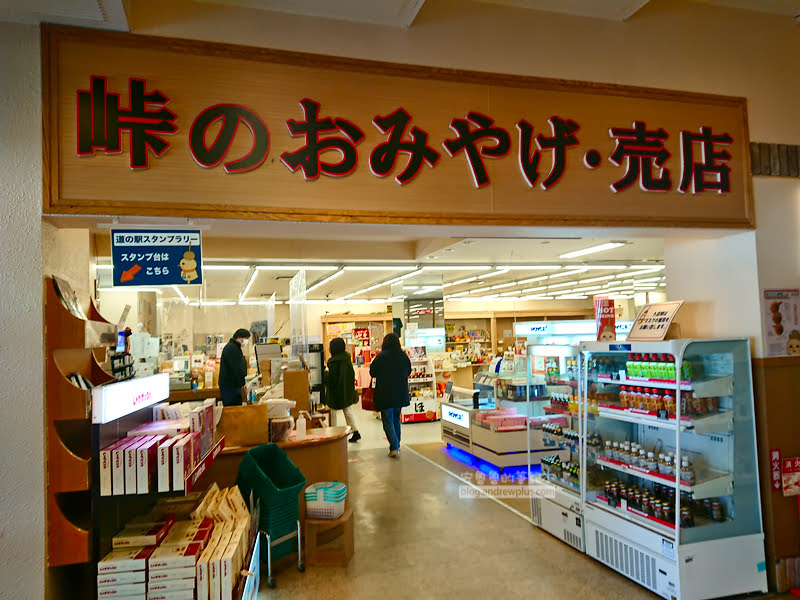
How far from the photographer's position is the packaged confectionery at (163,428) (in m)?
2.92

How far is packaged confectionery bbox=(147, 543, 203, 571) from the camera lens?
2555 millimetres

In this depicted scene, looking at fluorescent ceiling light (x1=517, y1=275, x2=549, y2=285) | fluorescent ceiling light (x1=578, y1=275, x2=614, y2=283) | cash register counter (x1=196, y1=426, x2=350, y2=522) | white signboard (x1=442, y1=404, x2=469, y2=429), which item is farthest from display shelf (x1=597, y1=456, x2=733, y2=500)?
fluorescent ceiling light (x1=578, y1=275, x2=614, y2=283)

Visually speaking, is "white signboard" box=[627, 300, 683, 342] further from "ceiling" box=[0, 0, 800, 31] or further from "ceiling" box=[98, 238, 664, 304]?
"ceiling" box=[98, 238, 664, 304]

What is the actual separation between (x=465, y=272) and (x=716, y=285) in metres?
7.01

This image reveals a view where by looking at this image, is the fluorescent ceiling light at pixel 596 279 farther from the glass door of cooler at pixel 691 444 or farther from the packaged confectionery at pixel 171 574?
the packaged confectionery at pixel 171 574

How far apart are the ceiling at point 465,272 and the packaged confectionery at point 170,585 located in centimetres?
482

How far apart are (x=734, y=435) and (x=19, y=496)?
4339 mm

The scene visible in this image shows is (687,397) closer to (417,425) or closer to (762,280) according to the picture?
(762,280)

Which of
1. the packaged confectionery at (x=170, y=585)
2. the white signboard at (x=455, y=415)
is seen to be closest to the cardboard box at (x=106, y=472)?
the packaged confectionery at (x=170, y=585)

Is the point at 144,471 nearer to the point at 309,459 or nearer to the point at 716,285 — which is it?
the point at 309,459

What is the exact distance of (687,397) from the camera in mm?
3699

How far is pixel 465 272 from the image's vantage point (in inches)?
433

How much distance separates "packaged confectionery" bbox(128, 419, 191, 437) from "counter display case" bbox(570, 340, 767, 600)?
312 cm

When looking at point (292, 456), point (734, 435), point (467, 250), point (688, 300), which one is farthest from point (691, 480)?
point (467, 250)
